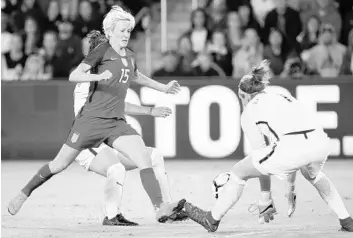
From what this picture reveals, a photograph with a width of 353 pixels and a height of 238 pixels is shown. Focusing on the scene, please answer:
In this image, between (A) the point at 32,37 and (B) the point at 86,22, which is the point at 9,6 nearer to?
(A) the point at 32,37

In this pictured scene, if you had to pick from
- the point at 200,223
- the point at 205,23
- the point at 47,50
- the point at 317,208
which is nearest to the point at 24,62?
the point at 47,50

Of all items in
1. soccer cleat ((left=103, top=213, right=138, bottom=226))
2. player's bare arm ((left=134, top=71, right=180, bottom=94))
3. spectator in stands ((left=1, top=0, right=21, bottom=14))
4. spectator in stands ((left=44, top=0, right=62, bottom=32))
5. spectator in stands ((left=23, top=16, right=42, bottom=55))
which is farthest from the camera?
spectator in stands ((left=1, top=0, right=21, bottom=14))

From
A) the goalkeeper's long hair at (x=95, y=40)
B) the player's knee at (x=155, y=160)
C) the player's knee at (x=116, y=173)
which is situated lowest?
the player's knee at (x=116, y=173)

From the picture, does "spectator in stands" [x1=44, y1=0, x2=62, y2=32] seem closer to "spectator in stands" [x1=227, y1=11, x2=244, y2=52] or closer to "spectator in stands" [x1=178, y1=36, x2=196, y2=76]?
"spectator in stands" [x1=178, y1=36, x2=196, y2=76]

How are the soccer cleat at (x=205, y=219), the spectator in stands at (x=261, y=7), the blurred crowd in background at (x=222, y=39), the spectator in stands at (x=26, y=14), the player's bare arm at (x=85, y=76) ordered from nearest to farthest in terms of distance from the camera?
the soccer cleat at (x=205, y=219)
the player's bare arm at (x=85, y=76)
the blurred crowd in background at (x=222, y=39)
the spectator in stands at (x=261, y=7)
the spectator in stands at (x=26, y=14)

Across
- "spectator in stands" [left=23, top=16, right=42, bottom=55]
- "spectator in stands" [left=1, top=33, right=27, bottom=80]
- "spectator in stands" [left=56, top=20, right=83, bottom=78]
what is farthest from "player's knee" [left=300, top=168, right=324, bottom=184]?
"spectator in stands" [left=23, top=16, right=42, bottom=55]

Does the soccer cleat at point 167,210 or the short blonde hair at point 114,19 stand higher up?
the short blonde hair at point 114,19

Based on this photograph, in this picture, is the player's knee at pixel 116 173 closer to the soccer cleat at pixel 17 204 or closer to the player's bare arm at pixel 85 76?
the soccer cleat at pixel 17 204

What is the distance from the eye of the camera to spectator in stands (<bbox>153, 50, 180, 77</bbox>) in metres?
17.1

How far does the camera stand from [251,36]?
17.2 m

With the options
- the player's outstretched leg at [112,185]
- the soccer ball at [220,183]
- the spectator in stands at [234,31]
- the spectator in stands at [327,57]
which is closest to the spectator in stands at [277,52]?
the spectator in stands at [327,57]

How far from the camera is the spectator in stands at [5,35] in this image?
18583 millimetres

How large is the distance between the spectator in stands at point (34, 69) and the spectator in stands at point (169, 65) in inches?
86.3

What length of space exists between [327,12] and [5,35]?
20.1ft
